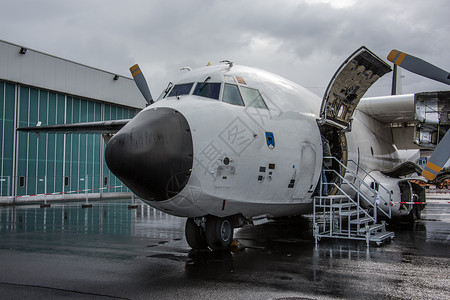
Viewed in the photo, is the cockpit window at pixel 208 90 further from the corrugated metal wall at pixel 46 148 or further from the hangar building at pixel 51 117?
the corrugated metal wall at pixel 46 148

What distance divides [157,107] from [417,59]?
6.91m

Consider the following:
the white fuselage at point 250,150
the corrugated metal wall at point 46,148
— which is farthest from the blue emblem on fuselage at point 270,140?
the corrugated metal wall at point 46,148

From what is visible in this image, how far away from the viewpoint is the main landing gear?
804 cm

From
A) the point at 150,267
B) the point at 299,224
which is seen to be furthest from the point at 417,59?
the point at 150,267

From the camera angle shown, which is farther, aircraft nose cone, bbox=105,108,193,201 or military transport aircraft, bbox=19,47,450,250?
military transport aircraft, bbox=19,47,450,250

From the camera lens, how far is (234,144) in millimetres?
7617

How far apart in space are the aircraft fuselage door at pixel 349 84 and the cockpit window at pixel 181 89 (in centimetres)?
333

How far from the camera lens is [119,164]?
21.8ft

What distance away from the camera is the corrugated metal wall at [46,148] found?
25.9 meters

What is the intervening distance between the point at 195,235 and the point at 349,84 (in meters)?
5.61

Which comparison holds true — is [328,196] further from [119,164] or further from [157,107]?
[119,164]

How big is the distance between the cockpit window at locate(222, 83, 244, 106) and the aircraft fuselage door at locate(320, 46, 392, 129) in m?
2.47

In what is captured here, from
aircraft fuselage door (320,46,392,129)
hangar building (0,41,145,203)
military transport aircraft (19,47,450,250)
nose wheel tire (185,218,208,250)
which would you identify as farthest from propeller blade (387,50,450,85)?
hangar building (0,41,145,203)

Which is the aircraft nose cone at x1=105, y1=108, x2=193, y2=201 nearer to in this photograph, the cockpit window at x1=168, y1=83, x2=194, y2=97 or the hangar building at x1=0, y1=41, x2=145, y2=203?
the cockpit window at x1=168, y1=83, x2=194, y2=97
